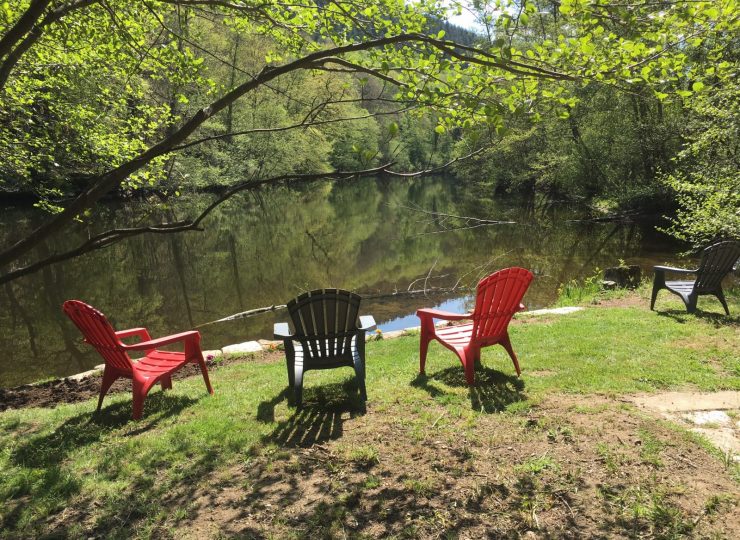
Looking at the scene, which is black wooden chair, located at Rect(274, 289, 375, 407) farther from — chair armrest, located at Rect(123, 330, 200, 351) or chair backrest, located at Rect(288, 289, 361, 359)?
chair armrest, located at Rect(123, 330, 200, 351)

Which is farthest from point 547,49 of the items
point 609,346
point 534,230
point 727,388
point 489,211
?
point 489,211

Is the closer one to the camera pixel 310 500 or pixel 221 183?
pixel 310 500

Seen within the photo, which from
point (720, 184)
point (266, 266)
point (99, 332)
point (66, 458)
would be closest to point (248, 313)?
point (266, 266)

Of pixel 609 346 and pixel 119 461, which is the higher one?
pixel 119 461

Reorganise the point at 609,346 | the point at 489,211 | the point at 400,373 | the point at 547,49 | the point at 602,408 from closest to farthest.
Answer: the point at 547,49 → the point at 602,408 → the point at 400,373 → the point at 609,346 → the point at 489,211

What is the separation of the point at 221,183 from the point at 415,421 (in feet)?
97.1

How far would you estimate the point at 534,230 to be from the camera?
20.5 meters

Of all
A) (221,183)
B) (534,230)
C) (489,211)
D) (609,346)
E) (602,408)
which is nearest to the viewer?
(602,408)

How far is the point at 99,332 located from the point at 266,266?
10.8 meters

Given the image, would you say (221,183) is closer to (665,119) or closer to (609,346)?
(665,119)

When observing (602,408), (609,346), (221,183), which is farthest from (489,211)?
(602,408)

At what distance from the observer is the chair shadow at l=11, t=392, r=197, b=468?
351 centimetres

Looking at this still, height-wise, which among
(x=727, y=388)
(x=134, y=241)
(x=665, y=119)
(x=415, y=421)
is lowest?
(x=727, y=388)

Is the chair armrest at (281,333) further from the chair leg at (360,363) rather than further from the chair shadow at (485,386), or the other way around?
the chair shadow at (485,386)
